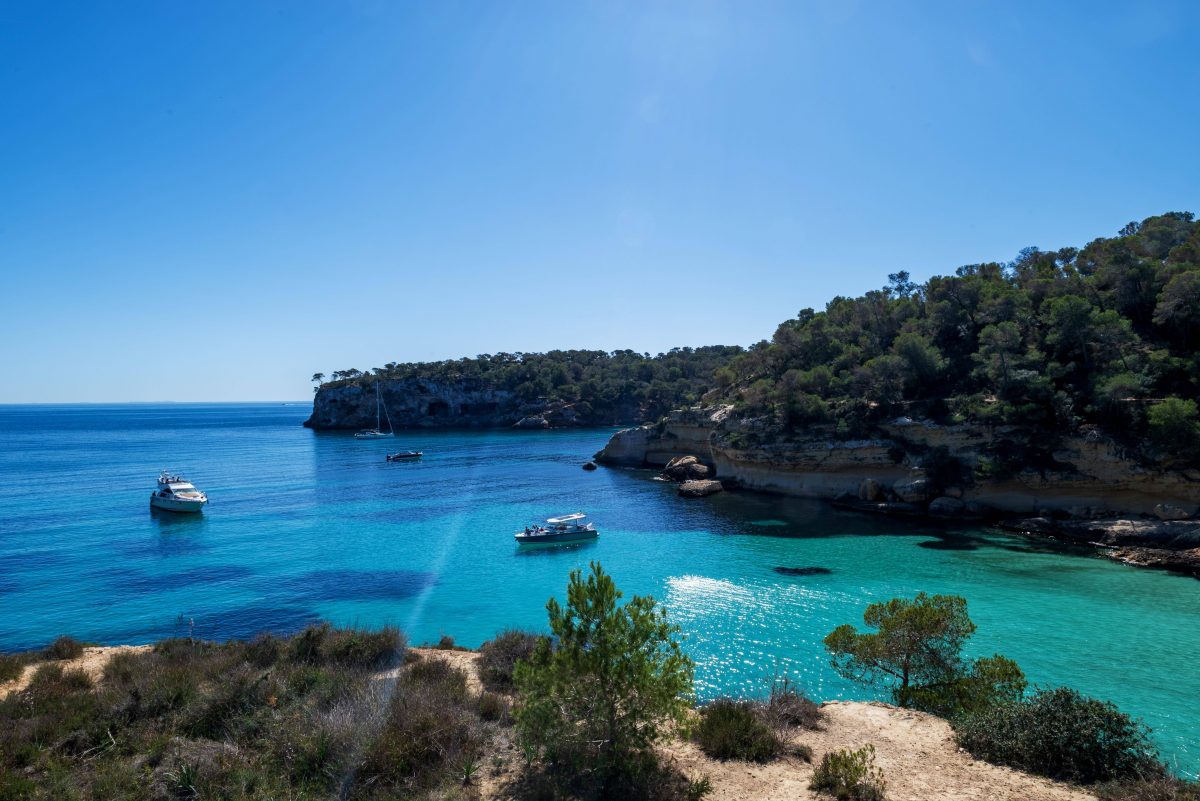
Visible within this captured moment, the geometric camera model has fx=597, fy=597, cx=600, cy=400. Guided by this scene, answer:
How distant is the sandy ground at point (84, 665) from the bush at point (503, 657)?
28.6ft

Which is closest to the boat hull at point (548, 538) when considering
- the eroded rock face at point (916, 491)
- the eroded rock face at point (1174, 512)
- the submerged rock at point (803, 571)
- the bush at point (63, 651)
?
the submerged rock at point (803, 571)

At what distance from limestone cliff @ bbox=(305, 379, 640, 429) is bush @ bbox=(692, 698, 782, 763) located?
326ft

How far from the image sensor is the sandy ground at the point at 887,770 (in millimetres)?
8680

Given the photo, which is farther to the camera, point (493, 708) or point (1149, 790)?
point (493, 708)

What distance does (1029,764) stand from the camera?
30.9 feet

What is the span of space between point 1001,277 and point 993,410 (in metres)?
25.9

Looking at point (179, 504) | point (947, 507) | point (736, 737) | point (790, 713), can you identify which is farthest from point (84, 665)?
point (947, 507)

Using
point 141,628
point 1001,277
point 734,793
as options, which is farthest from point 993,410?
point 141,628

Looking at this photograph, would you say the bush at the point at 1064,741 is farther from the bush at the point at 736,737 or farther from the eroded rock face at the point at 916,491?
the eroded rock face at the point at 916,491

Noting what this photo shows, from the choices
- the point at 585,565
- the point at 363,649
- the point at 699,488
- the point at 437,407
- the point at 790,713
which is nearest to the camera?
the point at 790,713

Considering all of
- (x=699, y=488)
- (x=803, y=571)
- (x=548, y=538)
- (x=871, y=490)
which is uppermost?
(x=871, y=490)

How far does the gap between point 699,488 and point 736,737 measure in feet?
121

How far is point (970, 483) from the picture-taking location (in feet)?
119

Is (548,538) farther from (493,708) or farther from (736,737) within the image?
(736,737)
